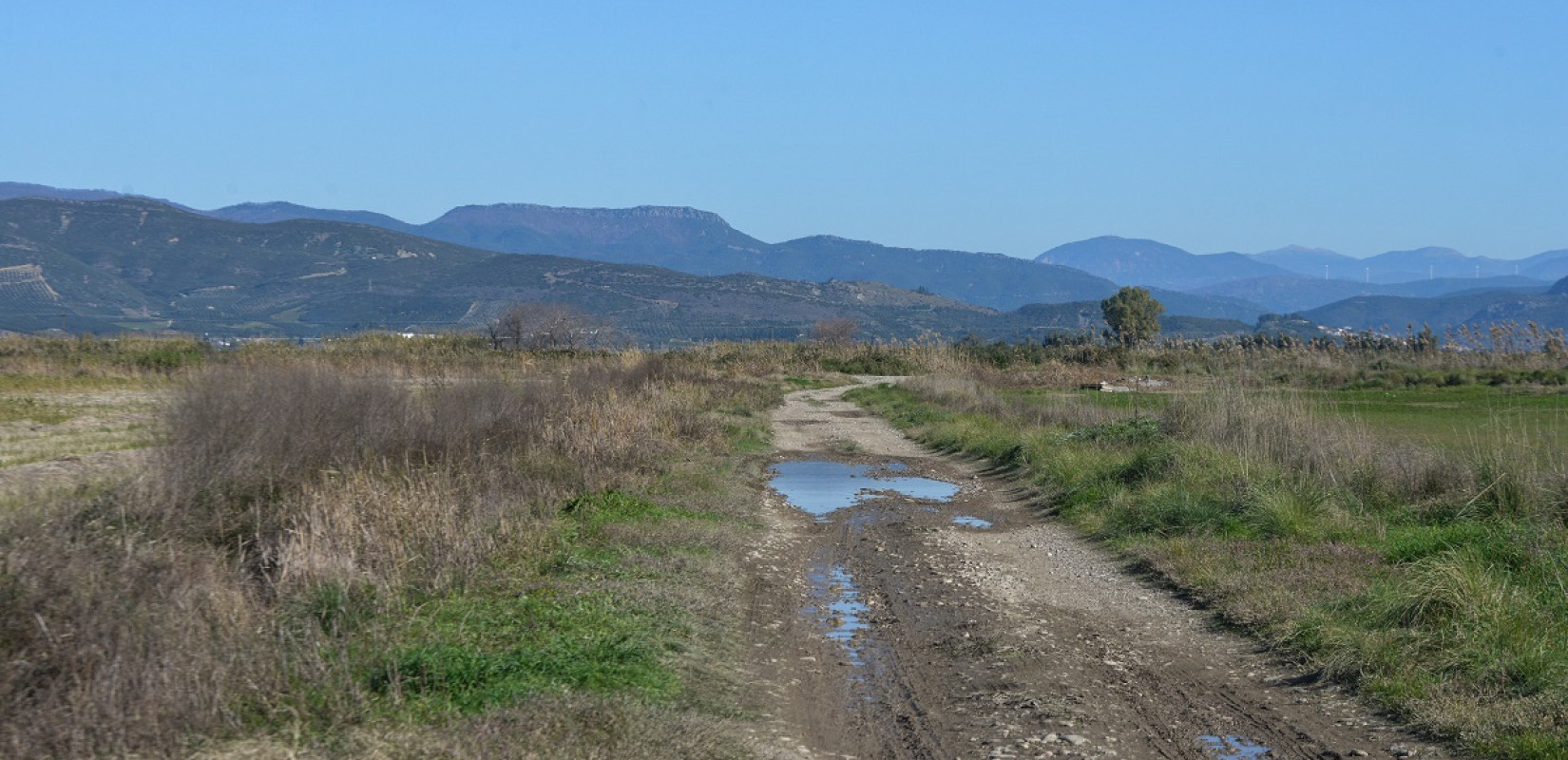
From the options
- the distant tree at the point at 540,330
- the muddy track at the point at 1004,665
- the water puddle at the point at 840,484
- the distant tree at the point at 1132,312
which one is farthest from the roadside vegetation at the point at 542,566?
the distant tree at the point at 1132,312

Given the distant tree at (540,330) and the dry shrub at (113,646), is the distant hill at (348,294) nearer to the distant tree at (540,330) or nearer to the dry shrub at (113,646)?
the distant tree at (540,330)

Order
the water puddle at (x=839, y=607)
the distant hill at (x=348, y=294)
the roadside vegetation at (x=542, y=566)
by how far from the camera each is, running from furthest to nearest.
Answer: the distant hill at (x=348, y=294), the water puddle at (x=839, y=607), the roadside vegetation at (x=542, y=566)

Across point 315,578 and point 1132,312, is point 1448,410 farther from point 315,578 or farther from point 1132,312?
point 1132,312

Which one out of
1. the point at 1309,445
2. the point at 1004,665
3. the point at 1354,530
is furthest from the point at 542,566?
the point at 1309,445

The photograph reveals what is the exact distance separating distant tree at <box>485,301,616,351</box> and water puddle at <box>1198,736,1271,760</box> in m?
55.7

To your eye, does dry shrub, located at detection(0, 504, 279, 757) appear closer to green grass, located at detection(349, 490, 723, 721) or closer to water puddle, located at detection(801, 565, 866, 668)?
green grass, located at detection(349, 490, 723, 721)

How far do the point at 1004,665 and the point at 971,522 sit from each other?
8.26 m

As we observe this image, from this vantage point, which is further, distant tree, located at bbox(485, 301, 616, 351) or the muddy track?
distant tree, located at bbox(485, 301, 616, 351)

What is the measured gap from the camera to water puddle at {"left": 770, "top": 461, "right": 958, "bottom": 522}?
19.7 m

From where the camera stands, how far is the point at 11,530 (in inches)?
298

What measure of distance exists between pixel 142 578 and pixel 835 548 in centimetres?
873

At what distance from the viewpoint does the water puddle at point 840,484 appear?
1970 cm

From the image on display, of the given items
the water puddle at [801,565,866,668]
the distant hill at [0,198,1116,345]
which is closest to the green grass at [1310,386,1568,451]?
the water puddle at [801,565,866,668]

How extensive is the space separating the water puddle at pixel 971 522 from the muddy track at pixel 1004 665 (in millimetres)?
1120
